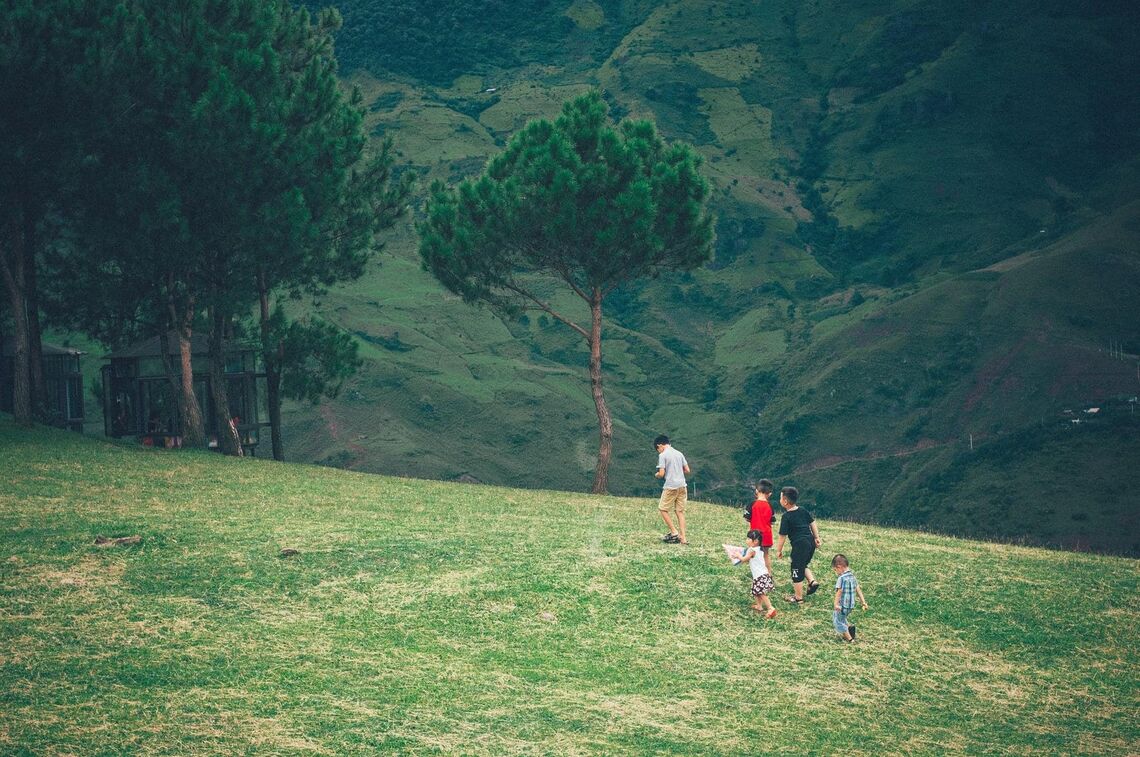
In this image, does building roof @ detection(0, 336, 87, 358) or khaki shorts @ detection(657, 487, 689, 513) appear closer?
khaki shorts @ detection(657, 487, 689, 513)

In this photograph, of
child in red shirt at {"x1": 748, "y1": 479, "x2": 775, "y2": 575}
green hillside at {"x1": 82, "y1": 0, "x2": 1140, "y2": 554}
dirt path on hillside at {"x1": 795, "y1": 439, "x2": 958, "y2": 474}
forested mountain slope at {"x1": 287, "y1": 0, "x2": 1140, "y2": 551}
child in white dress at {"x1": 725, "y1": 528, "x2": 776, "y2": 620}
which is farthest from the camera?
dirt path on hillside at {"x1": 795, "y1": 439, "x2": 958, "y2": 474}

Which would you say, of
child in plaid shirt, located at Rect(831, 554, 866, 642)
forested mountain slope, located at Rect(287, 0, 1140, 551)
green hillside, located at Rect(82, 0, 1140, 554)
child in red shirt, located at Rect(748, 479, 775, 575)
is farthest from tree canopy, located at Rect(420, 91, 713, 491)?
forested mountain slope, located at Rect(287, 0, 1140, 551)

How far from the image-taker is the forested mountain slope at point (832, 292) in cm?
9619

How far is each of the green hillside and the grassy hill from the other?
63.5 m

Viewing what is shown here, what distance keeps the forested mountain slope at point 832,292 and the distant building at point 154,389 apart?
4626 cm

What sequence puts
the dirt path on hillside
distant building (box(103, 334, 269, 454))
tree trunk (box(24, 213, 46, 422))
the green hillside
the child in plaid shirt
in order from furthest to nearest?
1. the dirt path on hillside
2. the green hillside
3. distant building (box(103, 334, 269, 454))
4. tree trunk (box(24, 213, 46, 422))
5. the child in plaid shirt

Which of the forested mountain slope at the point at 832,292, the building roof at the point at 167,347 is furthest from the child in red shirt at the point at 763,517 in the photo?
the forested mountain slope at the point at 832,292

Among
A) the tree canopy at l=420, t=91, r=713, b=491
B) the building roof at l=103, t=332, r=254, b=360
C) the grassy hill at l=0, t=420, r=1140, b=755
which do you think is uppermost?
the tree canopy at l=420, t=91, r=713, b=491

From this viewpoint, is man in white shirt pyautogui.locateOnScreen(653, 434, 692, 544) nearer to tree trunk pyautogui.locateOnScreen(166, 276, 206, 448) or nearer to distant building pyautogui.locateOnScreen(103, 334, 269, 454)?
tree trunk pyautogui.locateOnScreen(166, 276, 206, 448)

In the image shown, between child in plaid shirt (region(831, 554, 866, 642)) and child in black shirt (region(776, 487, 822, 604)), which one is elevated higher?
child in black shirt (region(776, 487, 822, 604))

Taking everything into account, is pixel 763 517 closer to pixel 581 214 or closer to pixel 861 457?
pixel 581 214

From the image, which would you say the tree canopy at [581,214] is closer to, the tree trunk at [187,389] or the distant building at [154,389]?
the tree trunk at [187,389]

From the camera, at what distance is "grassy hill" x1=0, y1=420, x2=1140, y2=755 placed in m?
13.0

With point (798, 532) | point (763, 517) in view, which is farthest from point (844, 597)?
point (763, 517)
